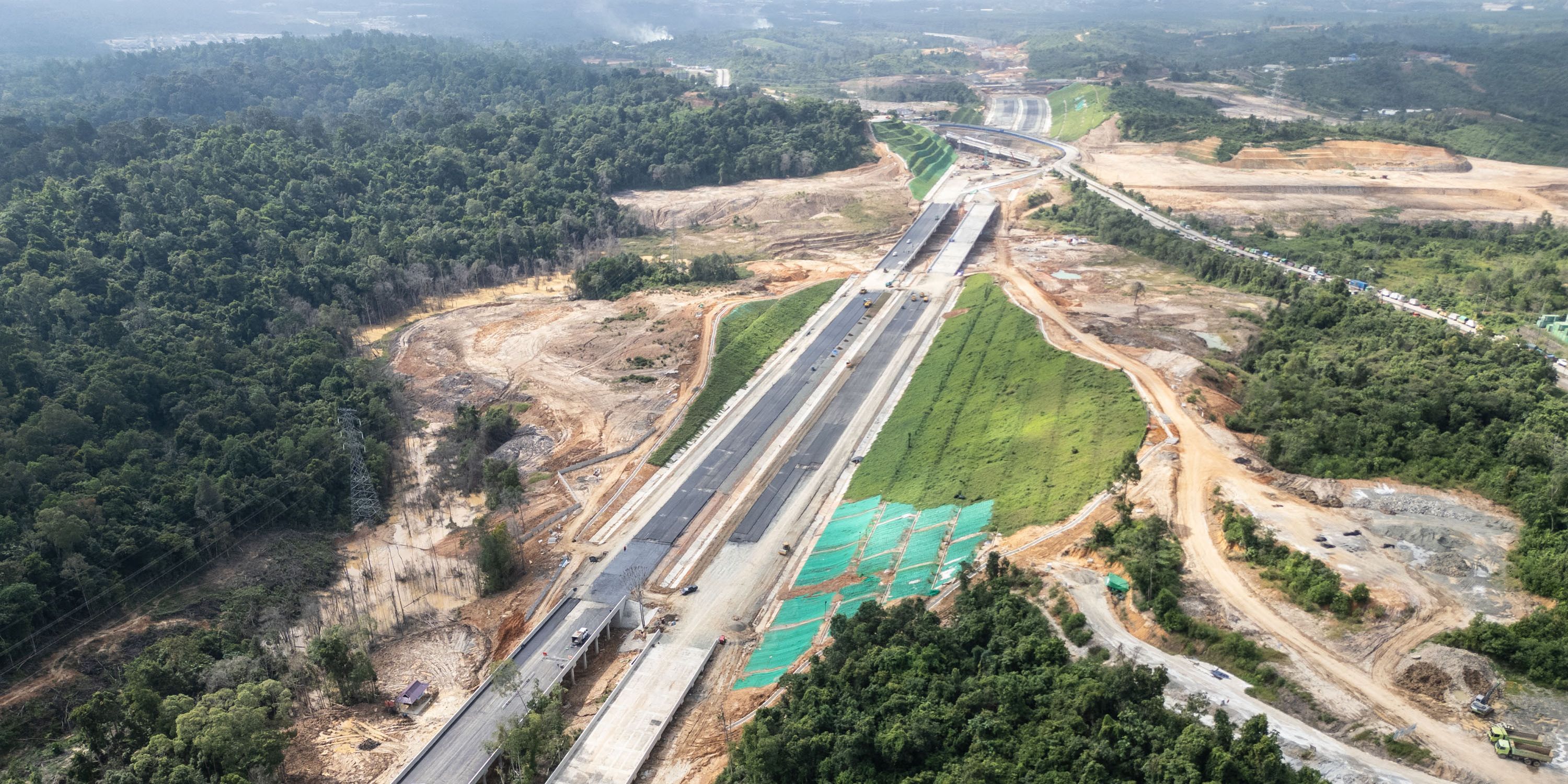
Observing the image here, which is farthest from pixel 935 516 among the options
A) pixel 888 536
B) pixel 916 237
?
pixel 916 237

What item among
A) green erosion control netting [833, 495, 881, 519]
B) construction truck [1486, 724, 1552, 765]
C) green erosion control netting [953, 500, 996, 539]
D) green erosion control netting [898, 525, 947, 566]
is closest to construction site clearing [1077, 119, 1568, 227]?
green erosion control netting [833, 495, 881, 519]

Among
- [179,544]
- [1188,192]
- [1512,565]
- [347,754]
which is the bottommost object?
[347,754]

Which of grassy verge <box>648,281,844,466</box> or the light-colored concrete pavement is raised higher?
grassy verge <box>648,281,844,466</box>

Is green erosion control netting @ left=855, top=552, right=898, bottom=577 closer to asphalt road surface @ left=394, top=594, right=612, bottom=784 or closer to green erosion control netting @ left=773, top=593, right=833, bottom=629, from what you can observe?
green erosion control netting @ left=773, top=593, right=833, bottom=629

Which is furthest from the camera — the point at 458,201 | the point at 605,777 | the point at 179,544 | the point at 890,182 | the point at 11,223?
the point at 890,182

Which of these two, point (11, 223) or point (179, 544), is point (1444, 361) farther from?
point (11, 223)

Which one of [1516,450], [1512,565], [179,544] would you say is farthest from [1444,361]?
[179,544]

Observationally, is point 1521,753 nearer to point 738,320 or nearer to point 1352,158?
point 738,320

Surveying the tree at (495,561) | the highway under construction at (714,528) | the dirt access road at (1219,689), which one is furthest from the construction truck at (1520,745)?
the tree at (495,561)
